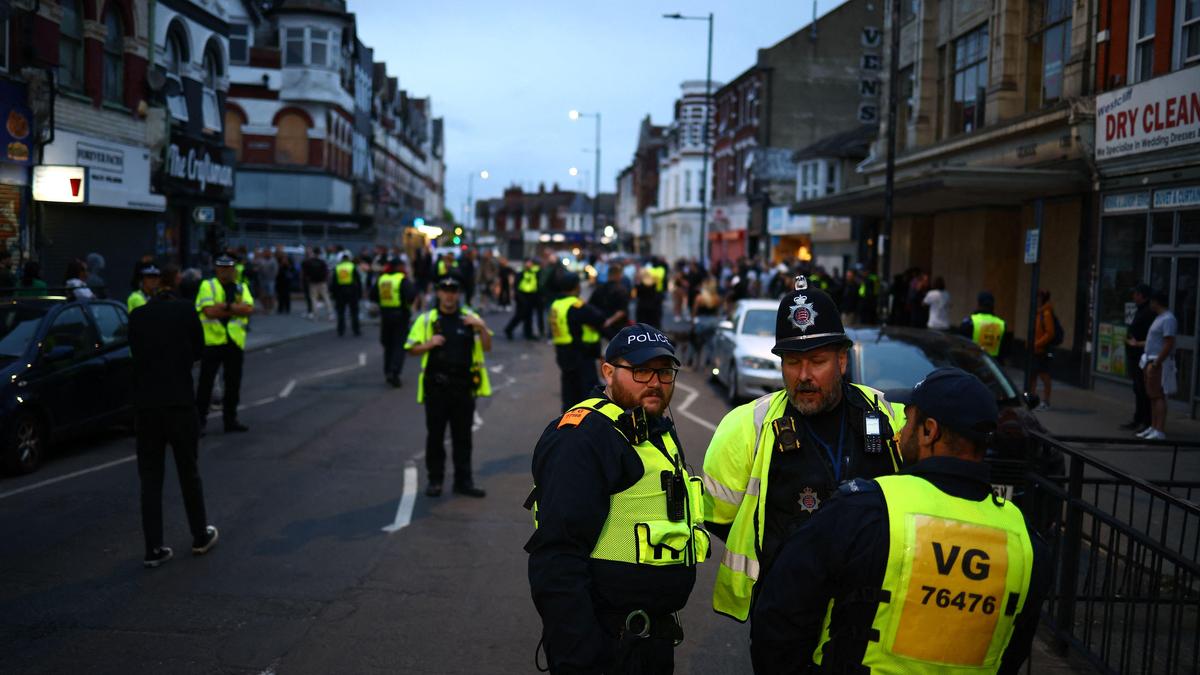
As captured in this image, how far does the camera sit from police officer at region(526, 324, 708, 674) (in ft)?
10.8

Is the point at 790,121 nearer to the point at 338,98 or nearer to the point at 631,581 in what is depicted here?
the point at 338,98

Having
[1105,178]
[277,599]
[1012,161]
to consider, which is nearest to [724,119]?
[1012,161]

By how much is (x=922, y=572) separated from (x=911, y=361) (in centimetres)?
818

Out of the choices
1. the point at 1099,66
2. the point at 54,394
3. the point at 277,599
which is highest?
the point at 1099,66

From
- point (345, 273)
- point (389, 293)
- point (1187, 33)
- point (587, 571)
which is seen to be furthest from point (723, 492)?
point (345, 273)

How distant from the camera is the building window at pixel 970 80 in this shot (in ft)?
81.0

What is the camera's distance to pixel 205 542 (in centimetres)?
774

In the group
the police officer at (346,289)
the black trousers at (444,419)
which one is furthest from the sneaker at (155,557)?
the police officer at (346,289)

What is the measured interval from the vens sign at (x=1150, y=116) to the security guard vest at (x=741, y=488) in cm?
1379

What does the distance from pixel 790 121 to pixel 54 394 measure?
48802 millimetres

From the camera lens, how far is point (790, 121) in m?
55.8

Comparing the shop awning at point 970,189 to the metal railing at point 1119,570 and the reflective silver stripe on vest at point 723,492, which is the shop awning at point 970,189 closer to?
the metal railing at point 1119,570

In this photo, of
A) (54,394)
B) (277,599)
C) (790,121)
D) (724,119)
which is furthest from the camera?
(724,119)

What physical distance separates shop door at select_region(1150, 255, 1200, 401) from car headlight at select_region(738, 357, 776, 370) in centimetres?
562
